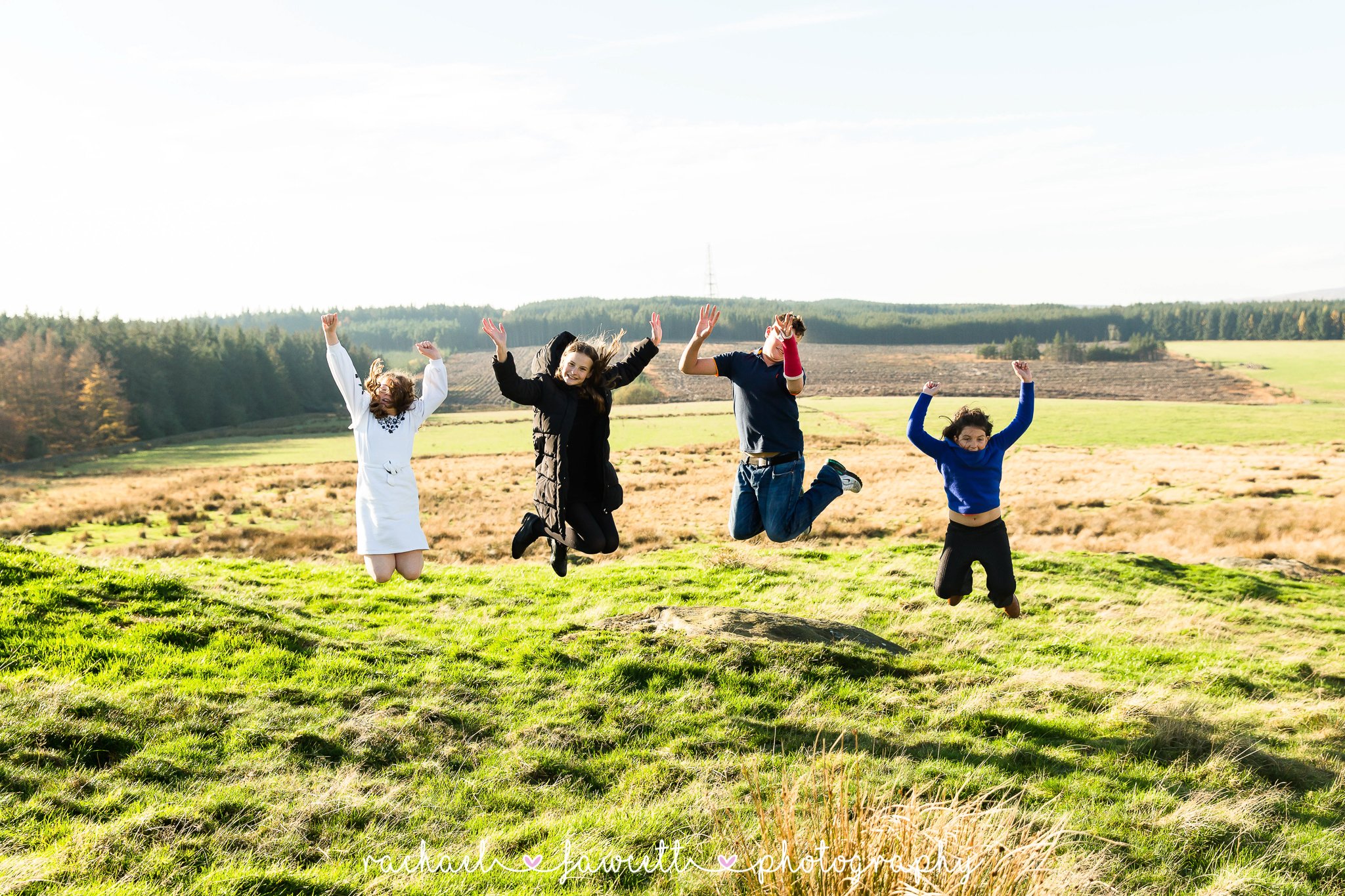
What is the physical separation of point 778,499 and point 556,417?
8.89 ft

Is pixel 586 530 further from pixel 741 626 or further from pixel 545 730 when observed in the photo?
pixel 741 626

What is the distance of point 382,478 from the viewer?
882cm

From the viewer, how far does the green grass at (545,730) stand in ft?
31.9

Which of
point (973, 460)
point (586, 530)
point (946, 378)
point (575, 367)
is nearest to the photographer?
point (973, 460)

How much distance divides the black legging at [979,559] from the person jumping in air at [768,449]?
3.96 ft

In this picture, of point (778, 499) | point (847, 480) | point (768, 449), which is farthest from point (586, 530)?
point (847, 480)

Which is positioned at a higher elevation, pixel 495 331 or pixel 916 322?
pixel 916 322

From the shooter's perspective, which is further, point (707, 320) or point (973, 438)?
point (707, 320)

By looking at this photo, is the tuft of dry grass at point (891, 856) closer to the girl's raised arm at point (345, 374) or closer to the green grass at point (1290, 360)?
the girl's raised arm at point (345, 374)

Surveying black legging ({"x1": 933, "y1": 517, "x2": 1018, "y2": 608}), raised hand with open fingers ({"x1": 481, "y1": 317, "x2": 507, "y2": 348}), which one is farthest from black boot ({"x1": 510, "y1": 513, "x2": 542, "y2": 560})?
black legging ({"x1": 933, "y1": 517, "x2": 1018, "y2": 608})

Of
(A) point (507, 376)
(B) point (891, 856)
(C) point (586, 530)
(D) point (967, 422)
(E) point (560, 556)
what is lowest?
(B) point (891, 856)

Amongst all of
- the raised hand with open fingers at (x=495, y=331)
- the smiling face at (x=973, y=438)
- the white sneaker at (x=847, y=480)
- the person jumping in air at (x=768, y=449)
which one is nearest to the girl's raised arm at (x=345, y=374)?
the raised hand with open fingers at (x=495, y=331)

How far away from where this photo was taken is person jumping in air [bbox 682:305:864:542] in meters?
9.55

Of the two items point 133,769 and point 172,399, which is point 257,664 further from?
point 172,399
